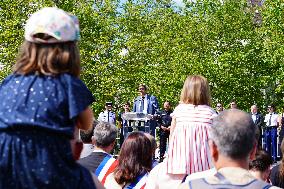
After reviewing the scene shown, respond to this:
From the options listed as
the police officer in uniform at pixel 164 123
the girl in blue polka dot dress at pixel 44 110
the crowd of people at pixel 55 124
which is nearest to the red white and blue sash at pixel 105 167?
the crowd of people at pixel 55 124

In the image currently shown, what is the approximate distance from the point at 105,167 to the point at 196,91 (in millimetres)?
1258

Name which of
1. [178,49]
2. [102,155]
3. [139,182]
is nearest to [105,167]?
[102,155]

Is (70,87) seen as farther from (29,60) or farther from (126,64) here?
(126,64)

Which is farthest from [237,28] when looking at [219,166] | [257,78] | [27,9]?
[219,166]

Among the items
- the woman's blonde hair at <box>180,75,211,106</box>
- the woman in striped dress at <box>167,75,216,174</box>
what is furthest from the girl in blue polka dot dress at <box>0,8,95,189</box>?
the woman in striped dress at <box>167,75,216,174</box>

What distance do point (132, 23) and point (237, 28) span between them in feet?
29.1

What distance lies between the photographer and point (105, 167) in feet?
21.8

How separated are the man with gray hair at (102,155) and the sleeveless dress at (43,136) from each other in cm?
301

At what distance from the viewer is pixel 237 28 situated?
45.0 meters

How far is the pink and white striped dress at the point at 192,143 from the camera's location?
7.36 meters

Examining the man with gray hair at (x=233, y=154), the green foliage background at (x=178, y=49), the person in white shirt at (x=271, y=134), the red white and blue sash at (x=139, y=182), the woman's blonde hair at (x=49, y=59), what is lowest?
the person in white shirt at (x=271, y=134)

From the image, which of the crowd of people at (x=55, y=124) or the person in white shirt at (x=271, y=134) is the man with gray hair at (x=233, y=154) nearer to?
the crowd of people at (x=55, y=124)

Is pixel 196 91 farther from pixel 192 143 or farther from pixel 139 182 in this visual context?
pixel 139 182

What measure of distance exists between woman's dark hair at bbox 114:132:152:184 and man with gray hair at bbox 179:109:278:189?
245cm
